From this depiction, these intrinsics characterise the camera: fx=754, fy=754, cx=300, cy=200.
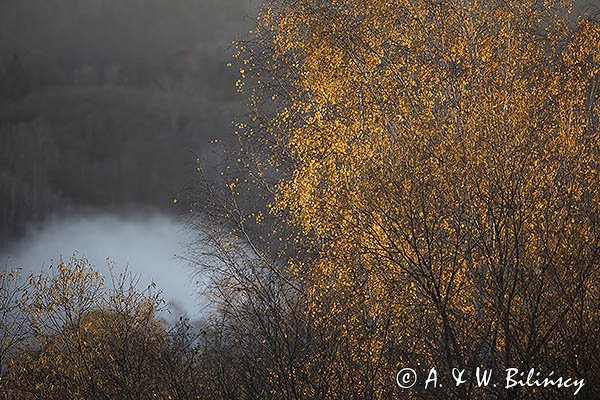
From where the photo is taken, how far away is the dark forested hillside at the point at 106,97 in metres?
19.7

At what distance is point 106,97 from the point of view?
2312 centimetres

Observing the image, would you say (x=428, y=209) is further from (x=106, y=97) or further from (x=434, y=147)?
(x=106, y=97)

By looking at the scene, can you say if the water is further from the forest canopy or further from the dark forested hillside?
the forest canopy

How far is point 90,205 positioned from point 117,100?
3536mm

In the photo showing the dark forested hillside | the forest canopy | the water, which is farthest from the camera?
the dark forested hillside

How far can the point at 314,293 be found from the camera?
7273mm

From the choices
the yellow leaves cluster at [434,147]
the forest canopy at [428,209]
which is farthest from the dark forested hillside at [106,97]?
the forest canopy at [428,209]

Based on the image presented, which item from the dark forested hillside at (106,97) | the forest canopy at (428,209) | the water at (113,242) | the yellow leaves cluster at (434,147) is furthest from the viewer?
the dark forested hillside at (106,97)

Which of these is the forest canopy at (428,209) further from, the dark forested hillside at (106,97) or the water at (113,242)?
the dark forested hillside at (106,97)

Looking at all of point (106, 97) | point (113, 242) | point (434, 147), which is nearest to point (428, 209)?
point (434, 147)

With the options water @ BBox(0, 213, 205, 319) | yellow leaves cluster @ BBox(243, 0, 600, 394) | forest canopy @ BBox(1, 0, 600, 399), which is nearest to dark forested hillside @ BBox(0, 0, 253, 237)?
water @ BBox(0, 213, 205, 319)

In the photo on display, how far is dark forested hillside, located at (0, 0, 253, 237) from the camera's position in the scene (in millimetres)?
19734

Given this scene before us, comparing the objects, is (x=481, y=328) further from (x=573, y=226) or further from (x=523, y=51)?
(x=523, y=51)

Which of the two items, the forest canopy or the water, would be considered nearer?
the forest canopy
